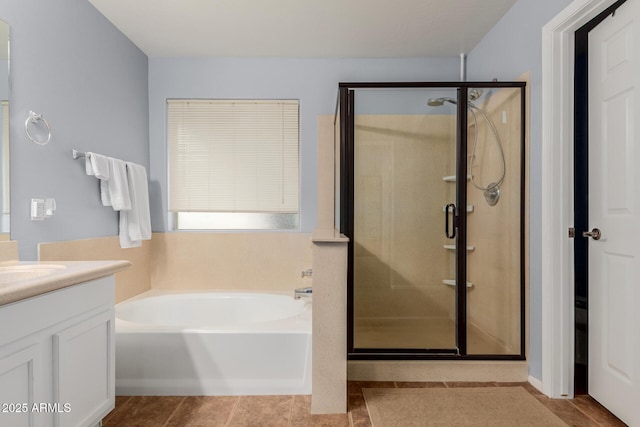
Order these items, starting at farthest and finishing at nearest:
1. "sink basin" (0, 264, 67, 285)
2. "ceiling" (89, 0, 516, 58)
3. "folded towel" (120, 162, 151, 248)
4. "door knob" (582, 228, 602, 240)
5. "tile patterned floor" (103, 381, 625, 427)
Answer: "folded towel" (120, 162, 151, 248), "ceiling" (89, 0, 516, 58), "door knob" (582, 228, 602, 240), "tile patterned floor" (103, 381, 625, 427), "sink basin" (0, 264, 67, 285)

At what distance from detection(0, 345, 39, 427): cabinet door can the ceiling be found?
220 centimetres

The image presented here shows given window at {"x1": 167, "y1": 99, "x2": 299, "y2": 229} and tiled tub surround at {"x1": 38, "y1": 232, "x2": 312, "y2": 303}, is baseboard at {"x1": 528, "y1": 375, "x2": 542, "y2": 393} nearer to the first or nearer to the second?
tiled tub surround at {"x1": 38, "y1": 232, "x2": 312, "y2": 303}

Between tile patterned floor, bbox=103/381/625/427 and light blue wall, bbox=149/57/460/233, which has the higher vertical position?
light blue wall, bbox=149/57/460/233

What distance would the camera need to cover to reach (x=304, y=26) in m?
2.88

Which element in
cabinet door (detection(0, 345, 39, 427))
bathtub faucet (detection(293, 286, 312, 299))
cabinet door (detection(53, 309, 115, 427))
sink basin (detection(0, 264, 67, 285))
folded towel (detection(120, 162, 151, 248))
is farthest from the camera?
bathtub faucet (detection(293, 286, 312, 299))

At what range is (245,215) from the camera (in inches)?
141

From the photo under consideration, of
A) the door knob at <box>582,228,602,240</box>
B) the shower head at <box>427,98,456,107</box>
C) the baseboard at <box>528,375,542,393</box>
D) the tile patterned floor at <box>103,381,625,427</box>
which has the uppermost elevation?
the shower head at <box>427,98,456,107</box>

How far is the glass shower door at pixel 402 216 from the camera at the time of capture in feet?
8.04

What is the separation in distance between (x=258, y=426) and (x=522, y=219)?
1880 millimetres

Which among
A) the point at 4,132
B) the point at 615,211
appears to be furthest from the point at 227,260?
the point at 615,211

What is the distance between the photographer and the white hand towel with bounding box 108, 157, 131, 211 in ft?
Answer: 8.87

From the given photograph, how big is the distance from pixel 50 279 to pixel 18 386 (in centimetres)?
33

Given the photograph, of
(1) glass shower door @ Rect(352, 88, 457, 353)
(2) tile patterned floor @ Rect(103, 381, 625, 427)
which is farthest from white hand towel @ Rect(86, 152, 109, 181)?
(1) glass shower door @ Rect(352, 88, 457, 353)

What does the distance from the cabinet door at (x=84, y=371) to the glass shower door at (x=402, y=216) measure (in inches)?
52.7
